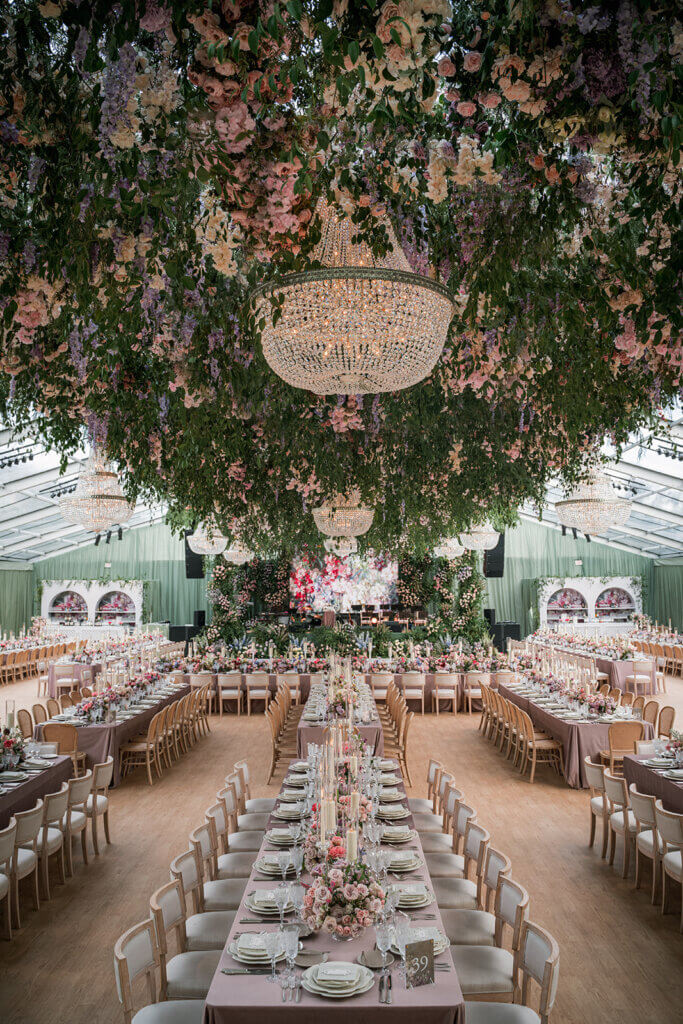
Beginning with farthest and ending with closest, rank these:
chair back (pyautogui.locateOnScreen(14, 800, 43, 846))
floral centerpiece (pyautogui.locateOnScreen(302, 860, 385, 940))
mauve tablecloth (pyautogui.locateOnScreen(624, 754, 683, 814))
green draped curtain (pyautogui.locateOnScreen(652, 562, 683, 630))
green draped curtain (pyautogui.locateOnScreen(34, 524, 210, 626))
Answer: green draped curtain (pyautogui.locateOnScreen(34, 524, 210, 626))
green draped curtain (pyautogui.locateOnScreen(652, 562, 683, 630))
mauve tablecloth (pyautogui.locateOnScreen(624, 754, 683, 814))
chair back (pyautogui.locateOnScreen(14, 800, 43, 846))
floral centerpiece (pyautogui.locateOnScreen(302, 860, 385, 940))

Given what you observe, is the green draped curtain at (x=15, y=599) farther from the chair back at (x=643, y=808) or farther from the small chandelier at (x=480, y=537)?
the chair back at (x=643, y=808)

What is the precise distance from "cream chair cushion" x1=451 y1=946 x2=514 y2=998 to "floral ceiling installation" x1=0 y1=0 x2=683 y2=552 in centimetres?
295

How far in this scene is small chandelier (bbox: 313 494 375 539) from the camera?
764 cm

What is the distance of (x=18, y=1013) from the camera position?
13.2 feet

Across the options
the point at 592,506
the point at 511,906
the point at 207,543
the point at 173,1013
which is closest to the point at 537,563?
the point at 207,543

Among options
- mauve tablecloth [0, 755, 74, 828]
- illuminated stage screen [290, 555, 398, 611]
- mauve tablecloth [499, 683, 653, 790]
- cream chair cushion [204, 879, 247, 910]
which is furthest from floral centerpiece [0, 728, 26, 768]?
illuminated stage screen [290, 555, 398, 611]

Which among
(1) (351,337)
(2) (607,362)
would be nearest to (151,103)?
(1) (351,337)

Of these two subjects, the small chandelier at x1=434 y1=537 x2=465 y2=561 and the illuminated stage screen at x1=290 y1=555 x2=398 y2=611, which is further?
the illuminated stage screen at x1=290 y1=555 x2=398 y2=611

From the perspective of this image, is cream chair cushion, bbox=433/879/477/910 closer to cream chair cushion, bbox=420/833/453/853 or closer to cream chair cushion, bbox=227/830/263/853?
cream chair cushion, bbox=420/833/453/853

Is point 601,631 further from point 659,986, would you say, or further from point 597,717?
point 659,986

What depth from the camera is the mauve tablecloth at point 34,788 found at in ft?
18.1

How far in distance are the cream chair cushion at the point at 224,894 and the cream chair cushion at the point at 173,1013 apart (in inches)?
38.9

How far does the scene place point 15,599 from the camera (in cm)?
2555

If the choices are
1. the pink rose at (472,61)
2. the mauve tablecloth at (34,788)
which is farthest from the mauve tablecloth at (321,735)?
the pink rose at (472,61)
